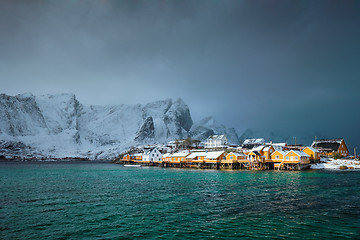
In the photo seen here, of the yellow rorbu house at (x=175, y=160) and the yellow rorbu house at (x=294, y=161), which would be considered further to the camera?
the yellow rorbu house at (x=175, y=160)

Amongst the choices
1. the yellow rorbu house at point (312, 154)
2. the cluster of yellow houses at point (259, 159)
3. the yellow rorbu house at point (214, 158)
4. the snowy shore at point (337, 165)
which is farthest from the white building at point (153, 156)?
the snowy shore at point (337, 165)

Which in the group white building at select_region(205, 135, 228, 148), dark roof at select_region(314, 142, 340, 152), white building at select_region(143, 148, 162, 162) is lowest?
white building at select_region(143, 148, 162, 162)

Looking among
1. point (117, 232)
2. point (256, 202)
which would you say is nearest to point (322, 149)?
point (256, 202)

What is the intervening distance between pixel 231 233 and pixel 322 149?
295 ft

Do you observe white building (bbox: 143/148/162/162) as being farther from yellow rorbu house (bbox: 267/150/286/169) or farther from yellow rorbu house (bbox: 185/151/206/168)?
yellow rorbu house (bbox: 267/150/286/169)

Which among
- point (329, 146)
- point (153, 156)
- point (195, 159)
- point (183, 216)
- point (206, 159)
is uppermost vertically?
point (329, 146)

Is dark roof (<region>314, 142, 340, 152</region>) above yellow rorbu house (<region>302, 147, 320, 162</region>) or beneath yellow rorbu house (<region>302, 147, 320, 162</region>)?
above

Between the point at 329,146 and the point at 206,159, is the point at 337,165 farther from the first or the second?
the point at 206,159

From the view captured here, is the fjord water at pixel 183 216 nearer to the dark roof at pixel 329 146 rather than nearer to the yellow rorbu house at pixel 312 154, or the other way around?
the yellow rorbu house at pixel 312 154

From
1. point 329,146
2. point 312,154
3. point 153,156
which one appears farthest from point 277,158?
point 153,156

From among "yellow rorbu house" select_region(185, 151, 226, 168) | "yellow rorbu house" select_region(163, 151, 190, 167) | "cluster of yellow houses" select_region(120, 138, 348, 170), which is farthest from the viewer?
"yellow rorbu house" select_region(163, 151, 190, 167)

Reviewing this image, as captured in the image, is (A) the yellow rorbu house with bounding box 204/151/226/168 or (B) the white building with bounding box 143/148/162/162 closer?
(A) the yellow rorbu house with bounding box 204/151/226/168

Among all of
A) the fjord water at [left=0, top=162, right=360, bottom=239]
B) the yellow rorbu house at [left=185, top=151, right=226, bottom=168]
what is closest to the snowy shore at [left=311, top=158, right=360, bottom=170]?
the yellow rorbu house at [left=185, top=151, right=226, bottom=168]

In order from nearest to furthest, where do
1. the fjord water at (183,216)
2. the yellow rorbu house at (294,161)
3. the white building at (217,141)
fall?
the fjord water at (183,216), the yellow rorbu house at (294,161), the white building at (217,141)
